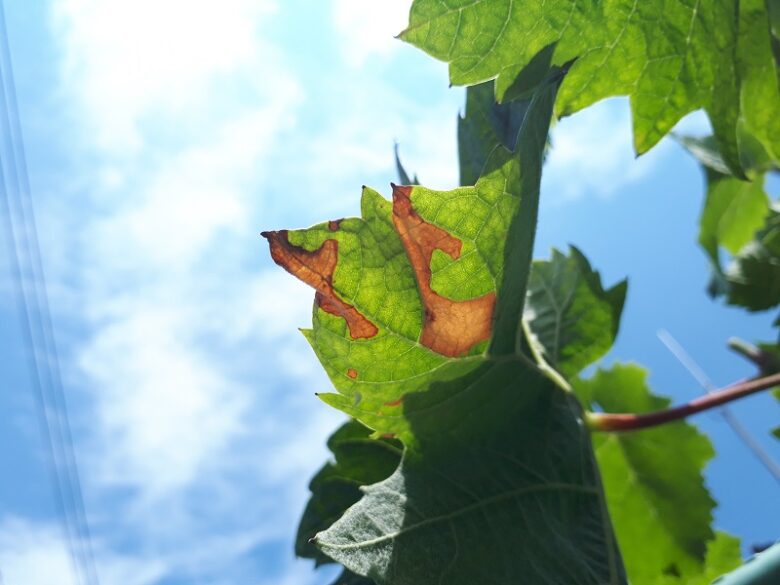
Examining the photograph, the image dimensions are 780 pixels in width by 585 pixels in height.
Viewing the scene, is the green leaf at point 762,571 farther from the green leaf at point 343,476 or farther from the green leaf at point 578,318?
the green leaf at point 578,318

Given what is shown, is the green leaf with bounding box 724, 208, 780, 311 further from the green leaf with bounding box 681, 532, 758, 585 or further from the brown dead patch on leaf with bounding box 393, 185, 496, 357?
the brown dead patch on leaf with bounding box 393, 185, 496, 357

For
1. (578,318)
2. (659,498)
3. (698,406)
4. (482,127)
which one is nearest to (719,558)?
(659,498)

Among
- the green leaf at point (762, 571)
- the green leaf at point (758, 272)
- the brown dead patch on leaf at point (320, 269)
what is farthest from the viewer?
the green leaf at point (758, 272)

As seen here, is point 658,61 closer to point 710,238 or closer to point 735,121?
point 735,121

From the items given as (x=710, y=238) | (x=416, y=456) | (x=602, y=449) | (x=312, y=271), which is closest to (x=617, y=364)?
(x=602, y=449)

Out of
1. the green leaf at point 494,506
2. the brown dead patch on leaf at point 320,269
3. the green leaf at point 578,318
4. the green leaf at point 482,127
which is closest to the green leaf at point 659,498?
the green leaf at point 578,318

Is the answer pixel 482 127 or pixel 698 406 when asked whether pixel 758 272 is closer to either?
pixel 698 406
